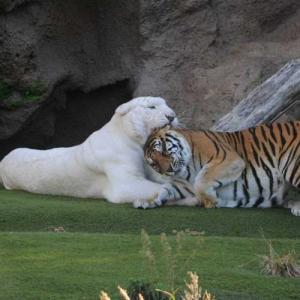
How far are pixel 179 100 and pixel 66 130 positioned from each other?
70.0 inches

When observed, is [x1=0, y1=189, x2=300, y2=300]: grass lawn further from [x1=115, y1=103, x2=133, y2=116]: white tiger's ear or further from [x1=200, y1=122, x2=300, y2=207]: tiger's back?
[x1=115, y1=103, x2=133, y2=116]: white tiger's ear

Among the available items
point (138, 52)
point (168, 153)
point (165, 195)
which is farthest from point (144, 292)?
point (138, 52)

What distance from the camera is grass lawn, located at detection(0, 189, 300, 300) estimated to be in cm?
592

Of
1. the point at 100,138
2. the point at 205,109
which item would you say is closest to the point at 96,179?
the point at 100,138

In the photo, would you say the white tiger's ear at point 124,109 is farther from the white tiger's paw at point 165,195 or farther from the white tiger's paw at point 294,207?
the white tiger's paw at point 294,207

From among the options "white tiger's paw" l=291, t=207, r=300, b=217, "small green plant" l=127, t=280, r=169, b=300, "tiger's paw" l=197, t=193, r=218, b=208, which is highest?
"tiger's paw" l=197, t=193, r=218, b=208

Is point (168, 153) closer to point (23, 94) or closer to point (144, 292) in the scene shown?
point (23, 94)

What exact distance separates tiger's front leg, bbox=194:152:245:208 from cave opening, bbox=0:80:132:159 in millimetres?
4205

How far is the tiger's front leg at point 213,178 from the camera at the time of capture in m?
9.34

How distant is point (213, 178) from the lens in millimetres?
9352

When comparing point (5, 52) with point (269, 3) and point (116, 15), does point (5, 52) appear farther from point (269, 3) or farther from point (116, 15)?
point (269, 3)

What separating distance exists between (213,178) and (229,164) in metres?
0.20

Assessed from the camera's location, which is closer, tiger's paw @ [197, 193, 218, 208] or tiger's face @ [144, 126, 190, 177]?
tiger's paw @ [197, 193, 218, 208]

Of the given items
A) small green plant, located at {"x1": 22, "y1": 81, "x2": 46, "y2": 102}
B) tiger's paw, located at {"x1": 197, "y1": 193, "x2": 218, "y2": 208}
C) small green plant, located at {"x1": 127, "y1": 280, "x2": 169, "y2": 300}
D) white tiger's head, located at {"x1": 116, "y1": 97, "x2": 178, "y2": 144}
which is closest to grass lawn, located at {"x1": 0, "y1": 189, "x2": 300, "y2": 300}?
tiger's paw, located at {"x1": 197, "y1": 193, "x2": 218, "y2": 208}
